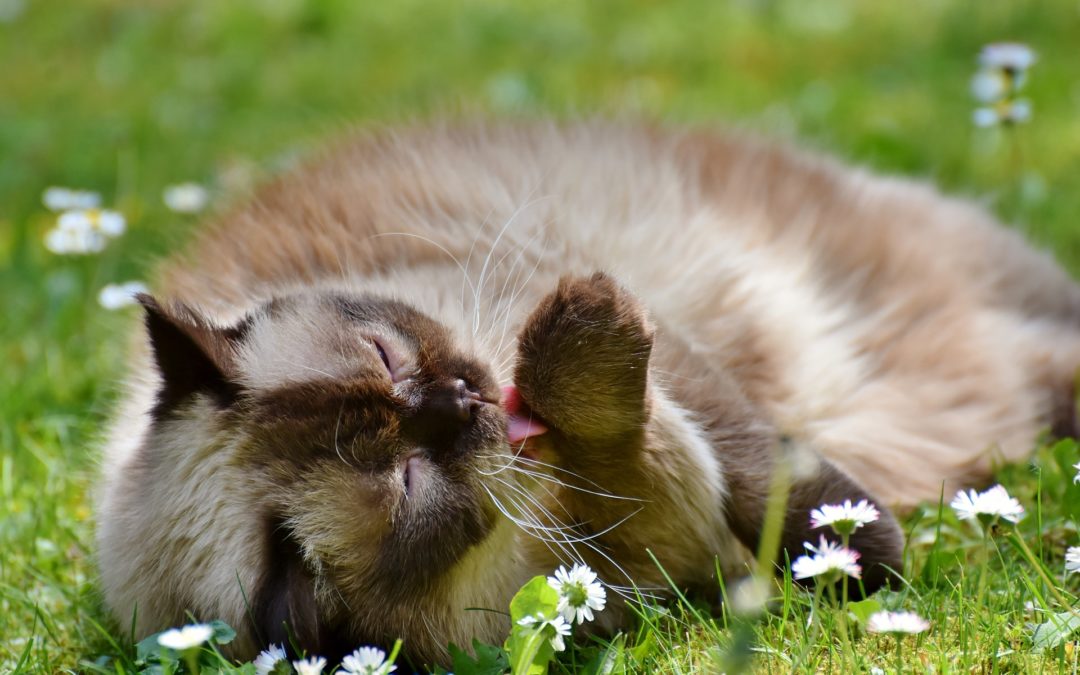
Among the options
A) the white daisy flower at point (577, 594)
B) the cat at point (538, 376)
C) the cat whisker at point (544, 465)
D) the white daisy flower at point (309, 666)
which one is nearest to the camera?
the white daisy flower at point (309, 666)

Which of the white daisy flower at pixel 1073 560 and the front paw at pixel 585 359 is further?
the front paw at pixel 585 359

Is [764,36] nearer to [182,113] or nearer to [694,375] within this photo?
[182,113]

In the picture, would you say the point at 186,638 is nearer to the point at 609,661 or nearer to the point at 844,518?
the point at 609,661

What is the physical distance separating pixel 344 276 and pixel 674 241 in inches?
35.6

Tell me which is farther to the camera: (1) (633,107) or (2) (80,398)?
(1) (633,107)

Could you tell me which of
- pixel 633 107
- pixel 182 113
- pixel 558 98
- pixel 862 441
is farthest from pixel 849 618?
pixel 182 113

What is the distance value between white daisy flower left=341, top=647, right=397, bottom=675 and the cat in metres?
0.14

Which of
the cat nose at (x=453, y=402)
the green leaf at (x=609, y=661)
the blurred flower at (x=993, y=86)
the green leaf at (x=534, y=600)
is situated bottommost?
the green leaf at (x=609, y=661)

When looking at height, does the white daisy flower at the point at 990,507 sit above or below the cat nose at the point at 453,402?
below

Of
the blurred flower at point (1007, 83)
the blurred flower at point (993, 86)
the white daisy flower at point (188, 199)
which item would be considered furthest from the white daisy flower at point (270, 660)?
the blurred flower at point (993, 86)

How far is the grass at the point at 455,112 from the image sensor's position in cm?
223

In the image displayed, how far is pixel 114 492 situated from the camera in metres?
2.41

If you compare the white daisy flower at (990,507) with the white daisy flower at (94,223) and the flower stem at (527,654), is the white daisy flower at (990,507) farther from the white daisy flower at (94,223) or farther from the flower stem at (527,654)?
the white daisy flower at (94,223)

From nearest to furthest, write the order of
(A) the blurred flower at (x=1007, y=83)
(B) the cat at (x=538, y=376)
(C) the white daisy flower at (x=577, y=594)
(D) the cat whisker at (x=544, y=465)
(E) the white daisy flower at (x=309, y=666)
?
(E) the white daisy flower at (x=309, y=666)
(C) the white daisy flower at (x=577, y=594)
(B) the cat at (x=538, y=376)
(D) the cat whisker at (x=544, y=465)
(A) the blurred flower at (x=1007, y=83)
